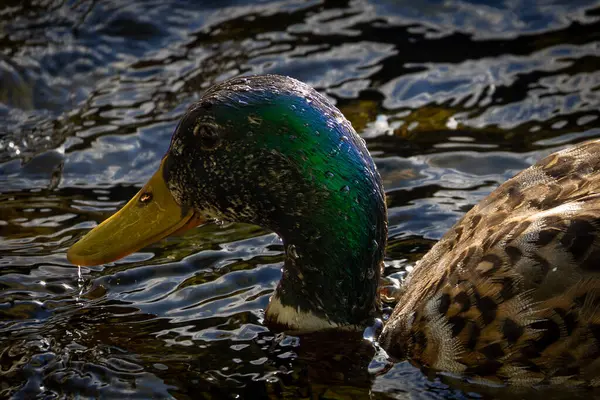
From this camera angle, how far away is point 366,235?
20.6 ft

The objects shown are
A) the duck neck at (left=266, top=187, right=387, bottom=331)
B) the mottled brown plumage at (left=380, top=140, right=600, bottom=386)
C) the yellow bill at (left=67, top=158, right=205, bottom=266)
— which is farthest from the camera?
the yellow bill at (left=67, top=158, right=205, bottom=266)

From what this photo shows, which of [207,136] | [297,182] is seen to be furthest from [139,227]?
[297,182]

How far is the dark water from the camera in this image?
6246mm

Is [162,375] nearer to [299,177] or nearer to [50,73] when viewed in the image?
[299,177]

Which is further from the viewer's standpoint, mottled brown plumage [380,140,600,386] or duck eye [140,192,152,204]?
duck eye [140,192,152,204]

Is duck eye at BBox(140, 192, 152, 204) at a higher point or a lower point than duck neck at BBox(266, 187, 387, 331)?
higher

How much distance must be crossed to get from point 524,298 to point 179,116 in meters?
4.67

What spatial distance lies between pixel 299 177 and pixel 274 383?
1088 millimetres

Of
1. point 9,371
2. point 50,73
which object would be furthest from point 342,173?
point 50,73

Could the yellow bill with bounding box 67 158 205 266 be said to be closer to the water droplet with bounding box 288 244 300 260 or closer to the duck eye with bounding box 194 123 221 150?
the duck eye with bounding box 194 123 221 150

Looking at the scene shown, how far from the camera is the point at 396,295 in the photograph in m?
6.93

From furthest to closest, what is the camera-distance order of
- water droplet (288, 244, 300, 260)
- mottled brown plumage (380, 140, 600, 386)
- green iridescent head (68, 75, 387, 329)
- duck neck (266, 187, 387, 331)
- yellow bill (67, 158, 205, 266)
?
yellow bill (67, 158, 205, 266) < water droplet (288, 244, 300, 260) < duck neck (266, 187, 387, 331) < green iridescent head (68, 75, 387, 329) < mottled brown plumage (380, 140, 600, 386)

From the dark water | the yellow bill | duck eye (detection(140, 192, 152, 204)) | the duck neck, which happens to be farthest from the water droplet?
duck eye (detection(140, 192, 152, 204))

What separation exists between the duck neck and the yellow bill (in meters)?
0.65
